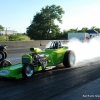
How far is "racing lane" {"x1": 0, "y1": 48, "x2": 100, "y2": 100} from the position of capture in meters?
5.84

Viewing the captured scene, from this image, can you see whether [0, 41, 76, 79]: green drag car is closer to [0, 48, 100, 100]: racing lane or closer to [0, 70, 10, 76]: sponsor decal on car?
[0, 70, 10, 76]: sponsor decal on car

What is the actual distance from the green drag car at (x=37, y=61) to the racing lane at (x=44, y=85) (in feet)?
0.80

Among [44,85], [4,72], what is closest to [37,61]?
[4,72]

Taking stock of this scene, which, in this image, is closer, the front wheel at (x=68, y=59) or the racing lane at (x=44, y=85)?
the racing lane at (x=44, y=85)

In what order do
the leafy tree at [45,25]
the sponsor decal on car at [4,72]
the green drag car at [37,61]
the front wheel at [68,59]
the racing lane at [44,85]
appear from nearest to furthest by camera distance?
the racing lane at [44,85] → the sponsor decal on car at [4,72] → the green drag car at [37,61] → the front wheel at [68,59] → the leafy tree at [45,25]

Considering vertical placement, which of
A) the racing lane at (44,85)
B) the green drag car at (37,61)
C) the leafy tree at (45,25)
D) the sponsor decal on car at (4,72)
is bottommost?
the racing lane at (44,85)

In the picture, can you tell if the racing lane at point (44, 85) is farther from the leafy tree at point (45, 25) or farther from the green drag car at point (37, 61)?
the leafy tree at point (45, 25)

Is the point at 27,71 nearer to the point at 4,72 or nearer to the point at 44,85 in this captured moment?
the point at 4,72

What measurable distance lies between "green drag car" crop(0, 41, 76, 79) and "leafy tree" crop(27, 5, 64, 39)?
199 ft

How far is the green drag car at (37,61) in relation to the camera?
769 cm

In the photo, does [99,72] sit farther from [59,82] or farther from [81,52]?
[81,52]

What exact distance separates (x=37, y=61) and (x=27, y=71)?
2.67ft

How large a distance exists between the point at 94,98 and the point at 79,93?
53 centimetres

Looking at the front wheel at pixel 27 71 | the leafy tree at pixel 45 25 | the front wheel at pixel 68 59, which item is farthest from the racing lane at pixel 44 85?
the leafy tree at pixel 45 25
